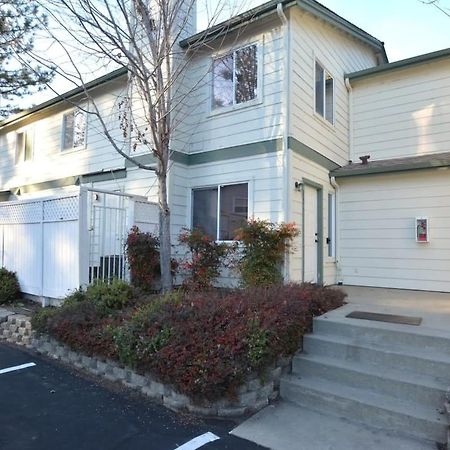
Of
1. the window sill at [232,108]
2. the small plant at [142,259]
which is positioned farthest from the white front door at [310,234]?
the small plant at [142,259]

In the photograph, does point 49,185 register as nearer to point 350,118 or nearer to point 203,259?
point 203,259

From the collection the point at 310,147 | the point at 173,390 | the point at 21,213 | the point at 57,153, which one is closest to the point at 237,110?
the point at 310,147

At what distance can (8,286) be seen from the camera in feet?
26.0

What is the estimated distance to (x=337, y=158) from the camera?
955cm

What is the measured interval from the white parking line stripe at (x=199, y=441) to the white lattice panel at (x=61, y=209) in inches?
177

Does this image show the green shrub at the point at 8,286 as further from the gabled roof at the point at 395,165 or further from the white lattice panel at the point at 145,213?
the gabled roof at the point at 395,165

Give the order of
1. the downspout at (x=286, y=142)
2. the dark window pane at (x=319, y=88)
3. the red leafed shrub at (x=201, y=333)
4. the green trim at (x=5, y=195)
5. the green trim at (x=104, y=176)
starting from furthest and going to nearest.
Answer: the green trim at (x=5, y=195) < the green trim at (x=104, y=176) < the dark window pane at (x=319, y=88) < the downspout at (x=286, y=142) < the red leafed shrub at (x=201, y=333)

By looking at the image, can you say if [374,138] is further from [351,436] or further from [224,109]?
[351,436]

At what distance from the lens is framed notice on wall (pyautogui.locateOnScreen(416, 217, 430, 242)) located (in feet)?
27.2

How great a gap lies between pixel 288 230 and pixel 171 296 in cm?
262

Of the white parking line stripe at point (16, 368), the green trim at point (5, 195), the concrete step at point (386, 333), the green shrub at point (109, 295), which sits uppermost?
the green trim at point (5, 195)

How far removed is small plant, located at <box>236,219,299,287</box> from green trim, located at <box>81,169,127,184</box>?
4.07 m

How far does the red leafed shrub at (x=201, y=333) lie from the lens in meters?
3.83

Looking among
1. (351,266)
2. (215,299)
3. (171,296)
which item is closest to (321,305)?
(215,299)
